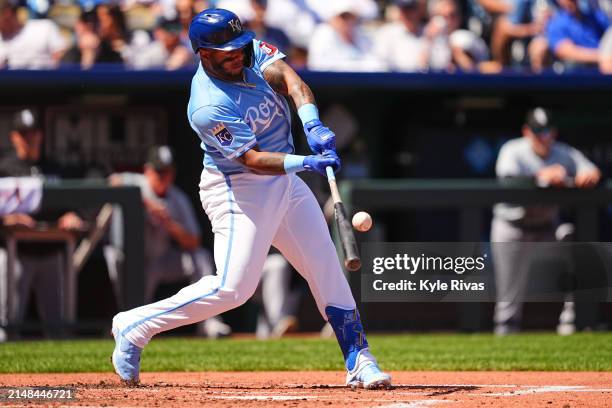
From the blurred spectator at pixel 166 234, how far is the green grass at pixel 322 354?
0.57 meters

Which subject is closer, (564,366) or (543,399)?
(543,399)

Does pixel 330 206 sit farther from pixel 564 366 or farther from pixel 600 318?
pixel 564 366

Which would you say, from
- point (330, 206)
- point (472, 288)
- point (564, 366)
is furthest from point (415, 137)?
point (564, 366)

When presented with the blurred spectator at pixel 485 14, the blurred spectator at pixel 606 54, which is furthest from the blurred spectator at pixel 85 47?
the blurred spectator at pixel 606 54

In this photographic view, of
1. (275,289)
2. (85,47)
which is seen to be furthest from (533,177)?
(85,47)

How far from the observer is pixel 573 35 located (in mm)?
11344

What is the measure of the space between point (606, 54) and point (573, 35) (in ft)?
1.39

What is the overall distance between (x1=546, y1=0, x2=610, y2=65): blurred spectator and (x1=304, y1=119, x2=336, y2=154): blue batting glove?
21.2 ft

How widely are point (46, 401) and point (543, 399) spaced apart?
212cm

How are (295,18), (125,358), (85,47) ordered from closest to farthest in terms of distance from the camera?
1. (125,358)
2. (85,47)
3. (295,18)

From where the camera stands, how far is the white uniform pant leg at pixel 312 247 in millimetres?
5504

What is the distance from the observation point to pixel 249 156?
5.25 m

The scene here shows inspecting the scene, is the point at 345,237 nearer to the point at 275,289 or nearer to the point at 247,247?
the point at 247,247

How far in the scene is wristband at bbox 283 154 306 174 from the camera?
17.0 ft
